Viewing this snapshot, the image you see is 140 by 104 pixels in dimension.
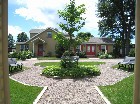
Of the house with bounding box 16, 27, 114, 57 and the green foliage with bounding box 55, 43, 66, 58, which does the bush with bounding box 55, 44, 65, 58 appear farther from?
the house with bounding box 16, 27, 114, 57

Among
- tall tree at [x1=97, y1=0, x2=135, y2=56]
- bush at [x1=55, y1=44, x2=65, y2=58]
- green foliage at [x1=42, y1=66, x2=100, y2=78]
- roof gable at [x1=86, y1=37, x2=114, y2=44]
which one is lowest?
green foliage at [x1=42, y1=66, x2=100, y2=78]

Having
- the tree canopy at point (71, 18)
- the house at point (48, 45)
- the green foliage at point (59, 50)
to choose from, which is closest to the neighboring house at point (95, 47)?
the house at point (48, 45)

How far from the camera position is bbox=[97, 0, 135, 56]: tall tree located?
45.0 meters

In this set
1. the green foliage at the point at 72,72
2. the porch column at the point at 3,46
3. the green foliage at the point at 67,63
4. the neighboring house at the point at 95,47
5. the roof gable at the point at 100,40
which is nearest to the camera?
the porch column at the point at 3,46

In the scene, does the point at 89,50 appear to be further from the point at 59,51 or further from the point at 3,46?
the point at 3,46

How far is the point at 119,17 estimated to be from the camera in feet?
150

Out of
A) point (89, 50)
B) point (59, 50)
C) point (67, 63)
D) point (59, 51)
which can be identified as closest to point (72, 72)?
point (67, 63)

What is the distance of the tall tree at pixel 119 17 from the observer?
4500 centimetres

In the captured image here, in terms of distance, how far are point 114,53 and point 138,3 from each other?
3979cm

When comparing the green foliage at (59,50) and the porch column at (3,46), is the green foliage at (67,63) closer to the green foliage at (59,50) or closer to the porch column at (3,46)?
the porch column at (3,46)

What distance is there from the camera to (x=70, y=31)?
1827 cm

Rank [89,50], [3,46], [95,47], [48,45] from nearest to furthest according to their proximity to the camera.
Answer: [3,46] → [48,45] → [89,50] → [95,47]

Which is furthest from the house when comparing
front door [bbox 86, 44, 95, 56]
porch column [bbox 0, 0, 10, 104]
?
porch column [bbox 0, 0, 10, 104]

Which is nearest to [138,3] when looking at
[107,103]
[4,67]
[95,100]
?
[4,67]
